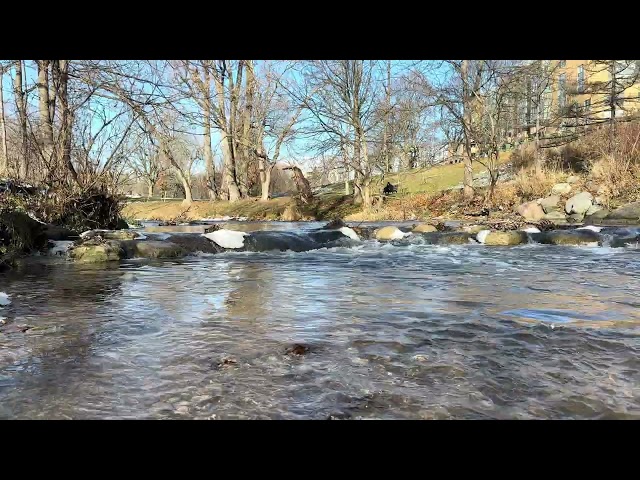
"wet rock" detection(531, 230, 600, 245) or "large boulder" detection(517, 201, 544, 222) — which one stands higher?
"large boulder" detection(517, 201, 544, 222)

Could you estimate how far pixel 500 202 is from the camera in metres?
19.4

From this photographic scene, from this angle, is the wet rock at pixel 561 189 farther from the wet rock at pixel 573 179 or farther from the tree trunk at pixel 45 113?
the tree trunk at pixel 45 113

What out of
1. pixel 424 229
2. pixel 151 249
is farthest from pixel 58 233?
pixel 424 229

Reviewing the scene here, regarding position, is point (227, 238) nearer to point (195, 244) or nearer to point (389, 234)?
point (195, 244)

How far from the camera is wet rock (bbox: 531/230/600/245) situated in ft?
37.9

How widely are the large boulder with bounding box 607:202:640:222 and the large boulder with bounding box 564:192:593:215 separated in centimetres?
88

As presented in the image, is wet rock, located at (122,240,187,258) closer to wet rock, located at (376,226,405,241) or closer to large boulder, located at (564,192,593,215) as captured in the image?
wet rock, located at (376,226,405,241)

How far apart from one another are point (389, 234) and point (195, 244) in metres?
5.10

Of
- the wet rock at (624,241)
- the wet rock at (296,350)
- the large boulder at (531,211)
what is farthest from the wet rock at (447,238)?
the wet rock at (296,350)

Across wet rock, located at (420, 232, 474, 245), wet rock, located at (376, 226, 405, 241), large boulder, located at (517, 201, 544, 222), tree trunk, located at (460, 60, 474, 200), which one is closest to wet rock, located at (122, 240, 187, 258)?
wet rock, located at (376, 226, 405, 241)
